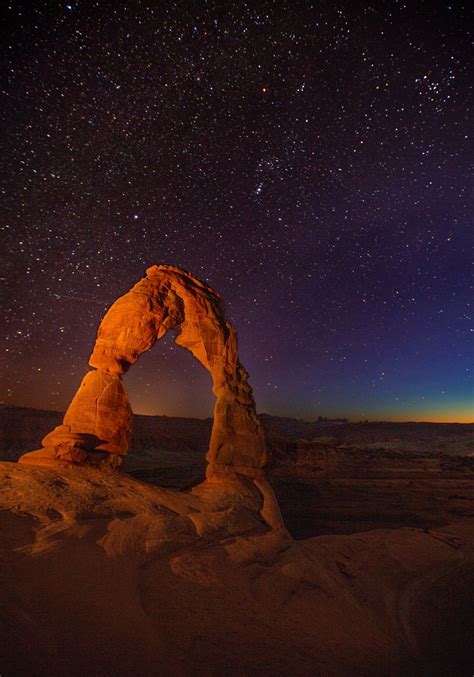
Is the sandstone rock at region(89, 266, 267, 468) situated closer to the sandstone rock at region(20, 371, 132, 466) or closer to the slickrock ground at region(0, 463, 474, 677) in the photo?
the sandstone rock at region(20, 371, 132, 466)

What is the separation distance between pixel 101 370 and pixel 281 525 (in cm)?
525

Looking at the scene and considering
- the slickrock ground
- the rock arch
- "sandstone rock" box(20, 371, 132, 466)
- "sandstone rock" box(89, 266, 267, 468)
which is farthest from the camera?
"sandstone rock" box(89, 266, 267, 468)

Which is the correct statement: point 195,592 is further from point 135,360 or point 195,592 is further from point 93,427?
point 135,360

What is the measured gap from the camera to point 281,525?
702 centimetres

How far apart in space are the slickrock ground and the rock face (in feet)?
4.10

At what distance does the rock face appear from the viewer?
735 cm

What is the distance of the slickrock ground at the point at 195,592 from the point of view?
2.49 meters

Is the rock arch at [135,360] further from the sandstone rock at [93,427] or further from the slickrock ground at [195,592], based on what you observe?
the slickrock ground at [195,592]

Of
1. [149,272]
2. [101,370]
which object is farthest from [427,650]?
A: [149,272]

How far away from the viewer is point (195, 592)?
135 inches

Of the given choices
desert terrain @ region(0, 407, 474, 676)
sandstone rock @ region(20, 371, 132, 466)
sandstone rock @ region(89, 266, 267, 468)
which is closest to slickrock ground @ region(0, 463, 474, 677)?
desert terrain @ region(0, 407, 474, 676)

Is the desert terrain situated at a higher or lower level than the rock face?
lower

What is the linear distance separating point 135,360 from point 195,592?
5.95m

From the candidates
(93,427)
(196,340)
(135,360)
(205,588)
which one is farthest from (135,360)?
(205,588)
